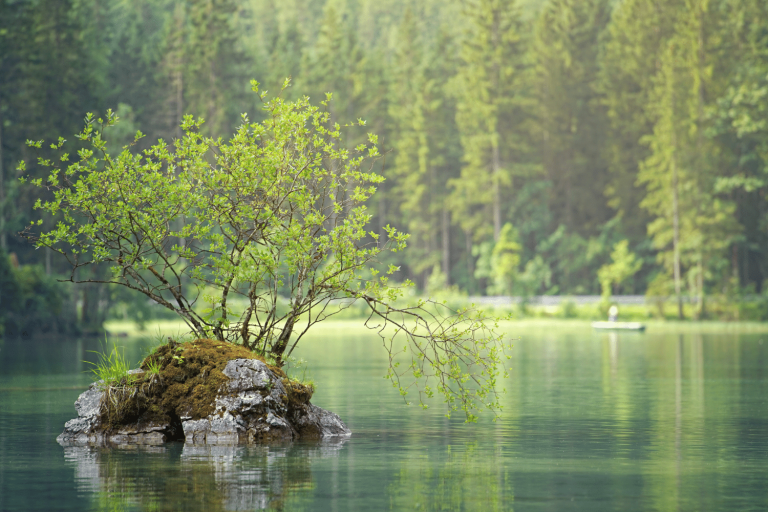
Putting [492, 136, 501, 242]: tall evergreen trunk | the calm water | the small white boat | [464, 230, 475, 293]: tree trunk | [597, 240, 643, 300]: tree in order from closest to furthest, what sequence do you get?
the calm water < the small white boat < [597, 240, 643, 300]: tree < [492, 136, 501, 242]: tall evergreen trunk < [464, 230, 475, 293]: tree trunk

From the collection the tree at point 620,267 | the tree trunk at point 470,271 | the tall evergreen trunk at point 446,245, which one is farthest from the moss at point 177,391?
the tree trunk at point 470,271

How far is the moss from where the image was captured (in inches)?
716

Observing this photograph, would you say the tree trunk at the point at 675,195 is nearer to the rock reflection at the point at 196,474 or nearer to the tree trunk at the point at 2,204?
the tree trunk at the point at 2,204

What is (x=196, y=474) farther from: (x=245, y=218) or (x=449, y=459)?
(x=245, y=218)

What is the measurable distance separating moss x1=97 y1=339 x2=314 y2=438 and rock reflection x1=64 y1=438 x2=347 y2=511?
76cm

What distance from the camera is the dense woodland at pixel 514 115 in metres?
71.2

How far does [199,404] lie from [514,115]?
89347 mm

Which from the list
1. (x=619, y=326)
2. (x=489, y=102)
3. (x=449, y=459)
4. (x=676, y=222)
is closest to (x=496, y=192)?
(x=489, y=102)

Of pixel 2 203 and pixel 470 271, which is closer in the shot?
pixel 2 203

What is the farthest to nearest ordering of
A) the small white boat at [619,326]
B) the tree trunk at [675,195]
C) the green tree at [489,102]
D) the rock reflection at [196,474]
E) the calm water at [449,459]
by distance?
the green tree at [489,102] < the tree trunk at [675,195] < the small white boat at [619,326] < the calm water at [449,459] < the rock reflection at [196,474]

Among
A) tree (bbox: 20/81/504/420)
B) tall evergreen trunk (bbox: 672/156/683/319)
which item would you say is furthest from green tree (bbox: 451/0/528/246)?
tree (bbox: 20/81/504/420)

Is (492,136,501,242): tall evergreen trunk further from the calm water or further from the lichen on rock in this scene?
the lichen on rock

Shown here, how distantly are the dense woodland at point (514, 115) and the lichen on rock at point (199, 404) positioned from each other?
43.0 metres

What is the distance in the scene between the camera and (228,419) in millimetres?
17953
